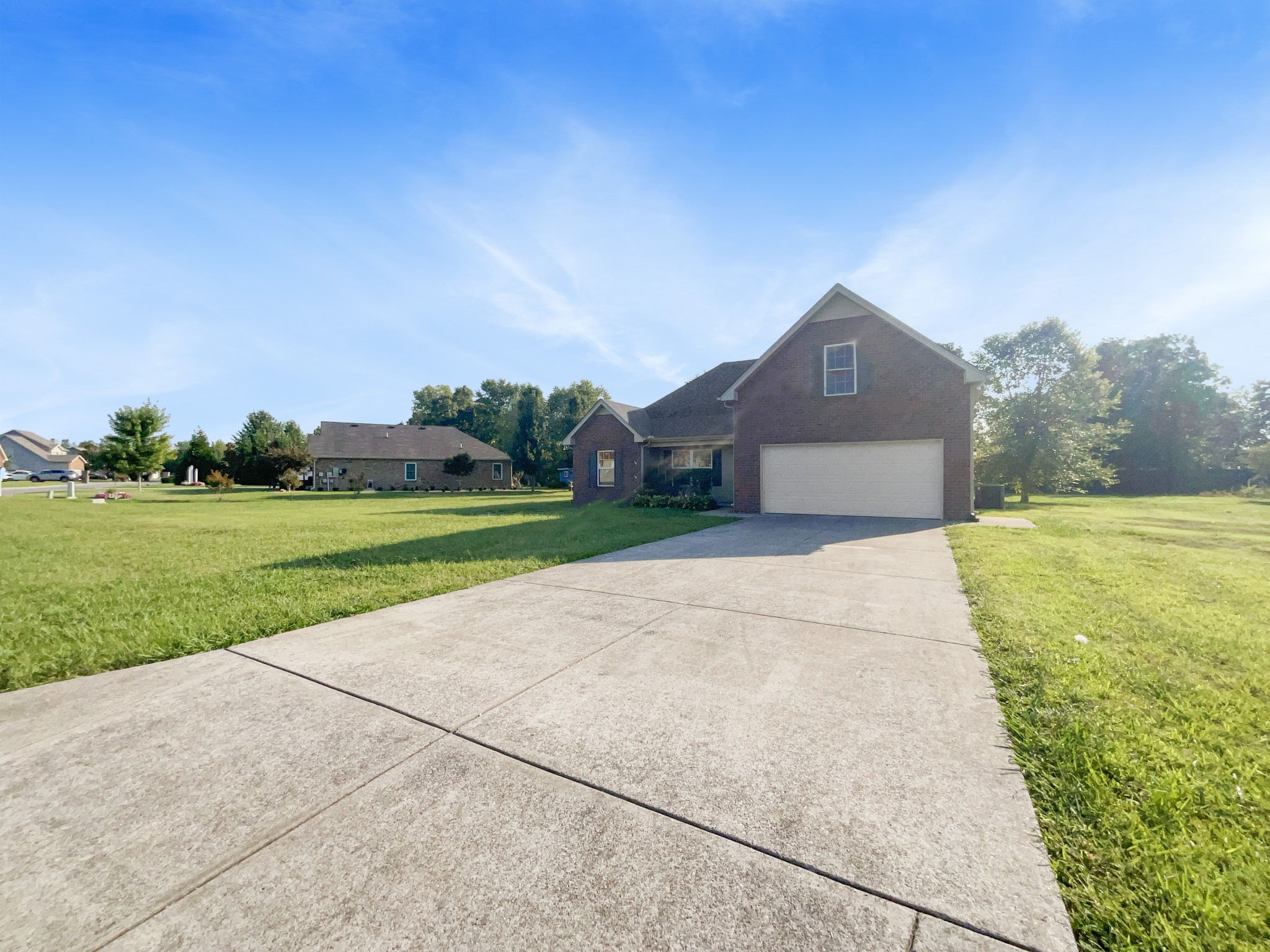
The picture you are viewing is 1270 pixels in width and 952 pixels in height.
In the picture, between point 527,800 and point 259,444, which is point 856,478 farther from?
point 259,444

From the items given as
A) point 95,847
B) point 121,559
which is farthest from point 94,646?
point 121,559

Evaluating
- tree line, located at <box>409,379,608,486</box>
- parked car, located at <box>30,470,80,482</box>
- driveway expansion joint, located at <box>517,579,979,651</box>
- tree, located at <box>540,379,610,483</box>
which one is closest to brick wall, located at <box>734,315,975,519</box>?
driveway expansion joint, located at <box>517,579,979,651</box>

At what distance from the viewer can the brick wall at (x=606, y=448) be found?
22.4 metres

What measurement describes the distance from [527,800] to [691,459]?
19.4 metres

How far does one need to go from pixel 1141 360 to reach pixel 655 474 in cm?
4015

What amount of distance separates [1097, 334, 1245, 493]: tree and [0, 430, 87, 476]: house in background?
125375mm

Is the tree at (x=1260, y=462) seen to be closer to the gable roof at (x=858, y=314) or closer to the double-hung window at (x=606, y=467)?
the gable roof at (x=858, y=314)

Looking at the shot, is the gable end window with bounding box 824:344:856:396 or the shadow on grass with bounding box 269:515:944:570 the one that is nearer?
the shadow on grass with bounding box 269:515:944:570

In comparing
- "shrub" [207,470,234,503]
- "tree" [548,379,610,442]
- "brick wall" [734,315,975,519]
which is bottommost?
"shrub" [207,470,234,503]

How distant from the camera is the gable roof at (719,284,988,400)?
13820 mm

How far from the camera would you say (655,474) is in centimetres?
2192

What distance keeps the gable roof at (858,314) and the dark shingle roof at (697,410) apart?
4272 millimetres

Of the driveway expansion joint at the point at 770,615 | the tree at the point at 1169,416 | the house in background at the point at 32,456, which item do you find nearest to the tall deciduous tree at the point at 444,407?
the driveway expansion joint at the point at 770,615

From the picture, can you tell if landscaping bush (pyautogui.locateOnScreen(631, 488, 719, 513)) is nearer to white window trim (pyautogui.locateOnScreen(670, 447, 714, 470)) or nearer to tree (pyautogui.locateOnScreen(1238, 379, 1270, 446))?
white window trim (pyautogui.locateOnScreen(670, 447, 714, 470))
